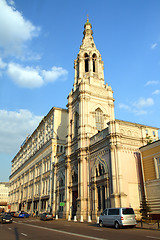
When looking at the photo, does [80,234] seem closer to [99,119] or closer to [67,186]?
[67,186]

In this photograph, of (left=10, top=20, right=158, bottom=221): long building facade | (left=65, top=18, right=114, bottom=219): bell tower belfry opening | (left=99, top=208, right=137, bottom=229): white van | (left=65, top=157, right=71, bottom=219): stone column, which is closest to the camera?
(left=99, top=208, right=137, bottom=229): white van

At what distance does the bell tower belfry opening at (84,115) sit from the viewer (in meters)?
33.2

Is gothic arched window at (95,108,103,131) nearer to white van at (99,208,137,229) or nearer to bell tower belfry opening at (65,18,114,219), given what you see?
bell tower belfry opening at (65,18,114,219)

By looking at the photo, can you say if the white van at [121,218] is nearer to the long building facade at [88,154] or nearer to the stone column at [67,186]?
the long building facade at [88,154]

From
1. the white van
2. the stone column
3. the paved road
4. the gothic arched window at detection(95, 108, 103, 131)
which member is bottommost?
the paved road

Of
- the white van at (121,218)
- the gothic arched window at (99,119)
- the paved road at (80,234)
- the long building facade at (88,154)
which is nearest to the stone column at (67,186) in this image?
the long building facade at (88,154)

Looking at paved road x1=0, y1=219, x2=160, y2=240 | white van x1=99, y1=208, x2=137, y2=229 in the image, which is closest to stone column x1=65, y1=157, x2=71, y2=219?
white van x1=99, y1=208, x2=137, y2=229

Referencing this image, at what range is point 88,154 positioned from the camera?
33.4 metres

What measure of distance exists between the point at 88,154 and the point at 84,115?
6969mm

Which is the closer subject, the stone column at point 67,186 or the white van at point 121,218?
the white van at point 121,218

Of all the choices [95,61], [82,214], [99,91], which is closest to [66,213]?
[82,214]

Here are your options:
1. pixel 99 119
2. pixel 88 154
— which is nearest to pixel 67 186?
pixel 88 154

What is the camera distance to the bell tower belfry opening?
33.2m

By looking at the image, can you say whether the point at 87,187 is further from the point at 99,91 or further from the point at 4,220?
the point at 99,91
